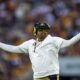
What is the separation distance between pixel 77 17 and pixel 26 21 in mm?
1809

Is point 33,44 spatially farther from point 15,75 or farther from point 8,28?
point 8,28

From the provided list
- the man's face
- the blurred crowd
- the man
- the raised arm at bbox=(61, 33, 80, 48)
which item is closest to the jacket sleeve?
the man

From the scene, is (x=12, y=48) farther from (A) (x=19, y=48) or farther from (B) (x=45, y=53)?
(B) (x=45, y=53)

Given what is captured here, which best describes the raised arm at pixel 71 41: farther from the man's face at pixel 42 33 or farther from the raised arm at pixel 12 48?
the raised arm at pixel 12 48

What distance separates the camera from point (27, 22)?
50.6 ft

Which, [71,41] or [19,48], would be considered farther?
[19,48]

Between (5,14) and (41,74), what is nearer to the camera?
(41,74)

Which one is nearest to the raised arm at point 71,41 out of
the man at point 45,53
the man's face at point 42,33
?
the man at point 45,53

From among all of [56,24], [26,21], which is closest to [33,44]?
[56,24]

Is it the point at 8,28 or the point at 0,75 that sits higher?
the point at 8,28

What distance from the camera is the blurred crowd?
1355 cm

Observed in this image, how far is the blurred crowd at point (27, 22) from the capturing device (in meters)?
13.6

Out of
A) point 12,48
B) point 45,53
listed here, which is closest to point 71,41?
point 45,53

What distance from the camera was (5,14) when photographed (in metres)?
16.2
